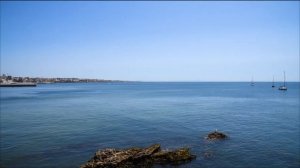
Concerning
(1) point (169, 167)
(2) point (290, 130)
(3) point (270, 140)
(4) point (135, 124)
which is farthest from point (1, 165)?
(2) point (290, 130)

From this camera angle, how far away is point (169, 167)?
25.5 meters

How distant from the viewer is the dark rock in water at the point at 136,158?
24.9 metres

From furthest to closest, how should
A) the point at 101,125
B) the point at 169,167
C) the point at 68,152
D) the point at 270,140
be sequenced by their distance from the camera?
the point at 101,125, the point at 270,140, the point at 68,152, the point at 169,167

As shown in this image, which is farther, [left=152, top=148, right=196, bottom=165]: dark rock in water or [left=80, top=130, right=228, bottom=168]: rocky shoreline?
[left=152, top=148, right=196, bottom=165]: dark rock in water

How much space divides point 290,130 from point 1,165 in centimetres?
4277

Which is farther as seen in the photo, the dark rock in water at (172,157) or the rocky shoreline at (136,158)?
the dark rock in water at (172,157)

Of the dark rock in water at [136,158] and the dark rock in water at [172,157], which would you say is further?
the dark rock in water at [172,157]

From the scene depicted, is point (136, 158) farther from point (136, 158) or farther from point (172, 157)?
point (172, 157)

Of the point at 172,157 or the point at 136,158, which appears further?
the point at 172,157

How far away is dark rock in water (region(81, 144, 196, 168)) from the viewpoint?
24.9 meters

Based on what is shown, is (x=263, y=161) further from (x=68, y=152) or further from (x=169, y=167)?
(x=68, y=152)

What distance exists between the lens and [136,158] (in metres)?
26.2

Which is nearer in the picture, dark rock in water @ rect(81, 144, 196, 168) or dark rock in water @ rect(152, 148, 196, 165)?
dark rock in water @ rect(81, 144, 196, 168)

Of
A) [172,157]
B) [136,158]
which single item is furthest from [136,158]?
[172,157]
